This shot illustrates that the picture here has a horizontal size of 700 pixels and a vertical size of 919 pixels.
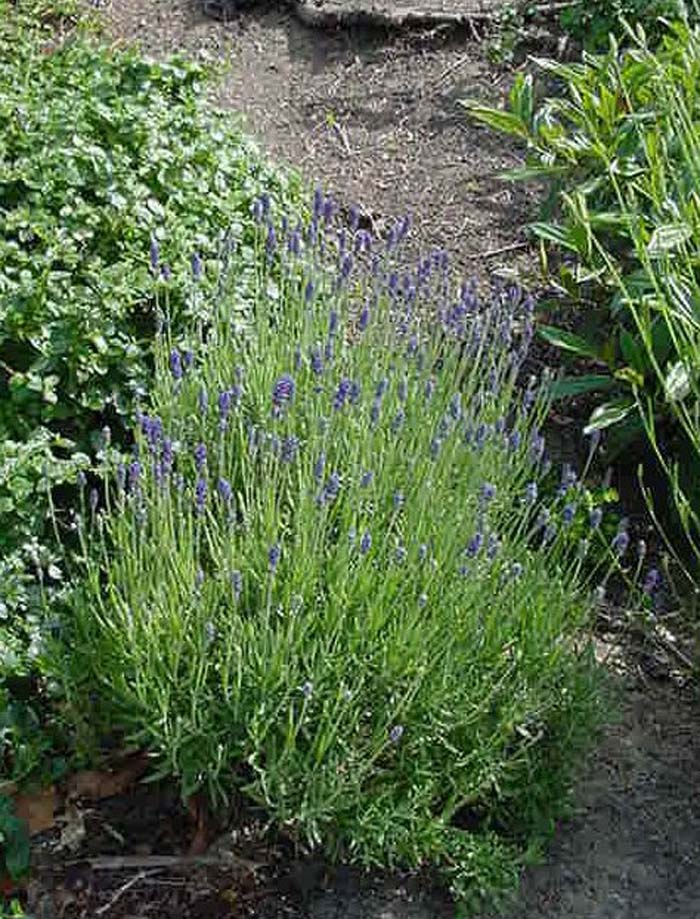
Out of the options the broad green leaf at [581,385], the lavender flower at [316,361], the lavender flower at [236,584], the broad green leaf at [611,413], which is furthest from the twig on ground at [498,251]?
the lavender flower at [236,584]

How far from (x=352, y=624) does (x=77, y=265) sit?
139 centimetres

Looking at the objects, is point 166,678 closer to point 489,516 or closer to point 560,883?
point 489,516

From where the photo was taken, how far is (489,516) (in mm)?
3205

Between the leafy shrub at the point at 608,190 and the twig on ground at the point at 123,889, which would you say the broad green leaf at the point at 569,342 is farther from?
the twig on ground at the point at 123,889

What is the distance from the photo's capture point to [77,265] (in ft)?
12.5

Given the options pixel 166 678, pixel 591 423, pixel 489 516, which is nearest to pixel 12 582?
pixel 166 678

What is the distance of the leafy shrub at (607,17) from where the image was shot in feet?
16.9

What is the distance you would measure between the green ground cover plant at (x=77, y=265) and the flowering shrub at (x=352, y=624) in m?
0.17

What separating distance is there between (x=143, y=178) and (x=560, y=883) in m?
2.20

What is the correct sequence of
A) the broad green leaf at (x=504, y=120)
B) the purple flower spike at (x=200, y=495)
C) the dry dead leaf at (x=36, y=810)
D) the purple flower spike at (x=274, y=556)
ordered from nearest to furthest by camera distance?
the purple flower spike at (x=274, y=556) → the purple flower spike at (x=200, y=495) → the dry dead leaf at (x=36, y=810) → the broad green leaf at (x=504, y=120)

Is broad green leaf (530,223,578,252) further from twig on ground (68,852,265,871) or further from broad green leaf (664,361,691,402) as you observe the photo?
twig on ground (68,852,265,871)

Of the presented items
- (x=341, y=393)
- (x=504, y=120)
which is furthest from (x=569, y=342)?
(x=341, y=393)

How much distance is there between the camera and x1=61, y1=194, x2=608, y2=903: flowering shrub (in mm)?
2889

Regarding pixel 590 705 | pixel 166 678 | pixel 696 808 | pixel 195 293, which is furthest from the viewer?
pixel 195 293
